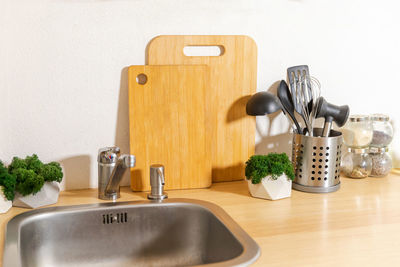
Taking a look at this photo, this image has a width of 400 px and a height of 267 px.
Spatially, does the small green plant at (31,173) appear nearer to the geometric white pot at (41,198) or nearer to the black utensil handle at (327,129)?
the geometric white pot at (41,198)

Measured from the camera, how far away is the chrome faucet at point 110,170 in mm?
1150

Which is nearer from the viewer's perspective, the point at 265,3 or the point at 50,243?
the point at 50,243

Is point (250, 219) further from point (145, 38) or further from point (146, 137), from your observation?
point (145, 38)

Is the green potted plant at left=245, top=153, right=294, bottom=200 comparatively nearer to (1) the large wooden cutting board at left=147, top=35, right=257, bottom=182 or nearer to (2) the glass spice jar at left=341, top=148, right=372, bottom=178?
(1) the large wooden cutting board at left=147, top=35, right=257, bottom=182

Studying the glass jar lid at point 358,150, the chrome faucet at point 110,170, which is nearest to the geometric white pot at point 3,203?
the chrome faucet at point 110,170

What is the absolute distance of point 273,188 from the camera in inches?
46.8

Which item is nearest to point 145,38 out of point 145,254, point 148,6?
point 148,6

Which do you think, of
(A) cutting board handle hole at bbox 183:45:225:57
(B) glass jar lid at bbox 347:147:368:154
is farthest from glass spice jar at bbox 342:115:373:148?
(A) cutting board handle hole at bbox 183:45:225:57

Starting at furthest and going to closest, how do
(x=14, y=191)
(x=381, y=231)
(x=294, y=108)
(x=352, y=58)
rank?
(x=352, y=58)
(x=294, y=108)
(x=14, y=191)
(x=381, y=231)

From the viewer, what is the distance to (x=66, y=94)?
1.22m

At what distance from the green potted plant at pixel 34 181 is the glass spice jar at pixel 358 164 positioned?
0.87 m

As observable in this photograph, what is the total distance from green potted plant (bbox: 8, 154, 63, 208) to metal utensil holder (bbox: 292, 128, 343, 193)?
67 cm

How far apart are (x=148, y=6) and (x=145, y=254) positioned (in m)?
0.67

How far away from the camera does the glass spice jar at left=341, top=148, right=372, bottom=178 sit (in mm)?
1388
